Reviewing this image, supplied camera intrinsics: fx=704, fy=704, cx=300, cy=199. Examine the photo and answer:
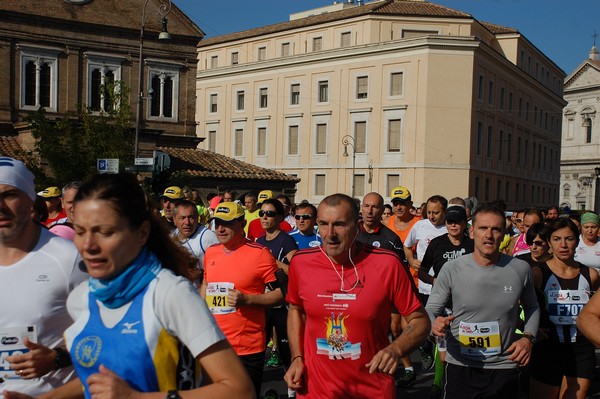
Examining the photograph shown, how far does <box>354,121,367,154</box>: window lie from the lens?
51.9 metres

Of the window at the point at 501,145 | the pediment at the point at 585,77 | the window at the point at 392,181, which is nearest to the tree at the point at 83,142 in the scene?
the window at the point at 392,181

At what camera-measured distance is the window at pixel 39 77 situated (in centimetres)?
3120

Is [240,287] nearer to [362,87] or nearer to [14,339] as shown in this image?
[14,339]

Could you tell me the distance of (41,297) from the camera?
10.8 ft

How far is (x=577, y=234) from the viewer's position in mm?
6473

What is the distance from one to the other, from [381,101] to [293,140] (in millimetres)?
8347

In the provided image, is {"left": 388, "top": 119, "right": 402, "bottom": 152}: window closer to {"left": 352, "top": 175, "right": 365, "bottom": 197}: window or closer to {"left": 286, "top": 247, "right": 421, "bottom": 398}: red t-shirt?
{"left": 352, "top": 175, "right": 365, "bottom": 197}: window

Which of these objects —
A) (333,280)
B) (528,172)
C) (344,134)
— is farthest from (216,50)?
(333,280)

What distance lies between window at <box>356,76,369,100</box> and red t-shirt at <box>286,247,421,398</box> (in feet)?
157

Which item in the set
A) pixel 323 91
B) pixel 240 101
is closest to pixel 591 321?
pixel 323 91

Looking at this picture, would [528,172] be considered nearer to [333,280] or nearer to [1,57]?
[1,57]

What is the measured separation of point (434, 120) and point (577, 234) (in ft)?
143

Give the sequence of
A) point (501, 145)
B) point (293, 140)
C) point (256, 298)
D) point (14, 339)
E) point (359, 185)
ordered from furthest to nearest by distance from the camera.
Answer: point (501, 145) → point (293, 140) → point (359, 185) → point (256, 298) → point (14, 339)

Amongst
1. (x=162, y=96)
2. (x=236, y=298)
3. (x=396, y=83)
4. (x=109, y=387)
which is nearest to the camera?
(x=109, y=387)
